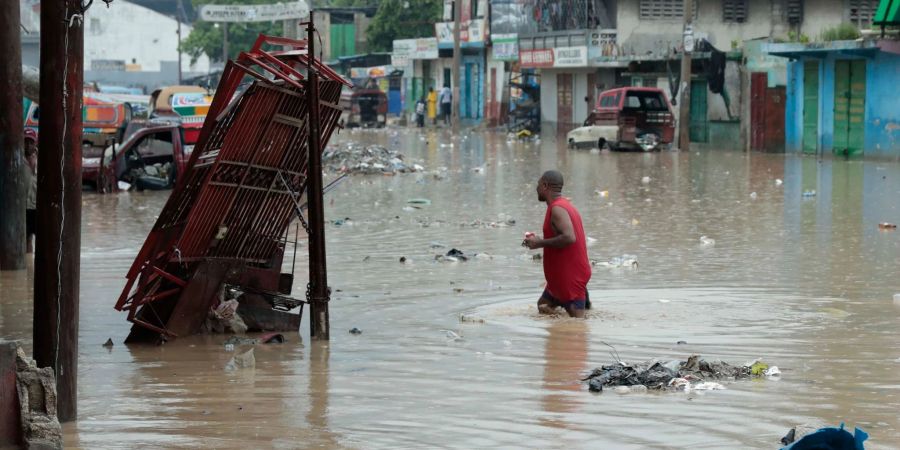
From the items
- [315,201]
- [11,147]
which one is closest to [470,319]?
[315,201]

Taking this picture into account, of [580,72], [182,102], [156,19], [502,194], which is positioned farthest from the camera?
[156,19]

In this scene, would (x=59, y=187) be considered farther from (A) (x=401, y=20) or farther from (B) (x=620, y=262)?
(A) (x=401, y=20)

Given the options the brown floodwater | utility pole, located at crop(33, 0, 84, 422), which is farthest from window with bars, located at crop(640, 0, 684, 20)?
utility pole, located at crop(33, 0, 84, 422)

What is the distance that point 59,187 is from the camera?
6.35 meters

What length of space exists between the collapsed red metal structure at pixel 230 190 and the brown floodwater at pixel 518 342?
32 centimetres

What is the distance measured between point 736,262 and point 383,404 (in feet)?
23.4

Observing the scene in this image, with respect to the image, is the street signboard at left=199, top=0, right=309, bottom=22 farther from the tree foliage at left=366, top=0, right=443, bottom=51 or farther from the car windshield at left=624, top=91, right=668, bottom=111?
the tree foliage at left=366, top=0, right=443, bottom=51

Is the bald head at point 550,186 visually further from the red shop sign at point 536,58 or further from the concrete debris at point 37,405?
the red shop sign at point 536,58

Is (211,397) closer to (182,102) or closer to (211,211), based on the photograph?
(211,211)

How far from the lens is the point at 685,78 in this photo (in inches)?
1382

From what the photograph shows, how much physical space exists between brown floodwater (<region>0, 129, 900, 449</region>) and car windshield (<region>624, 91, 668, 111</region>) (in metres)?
15.6

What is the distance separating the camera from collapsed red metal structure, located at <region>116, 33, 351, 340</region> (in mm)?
9047

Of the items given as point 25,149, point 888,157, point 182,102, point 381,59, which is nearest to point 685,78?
point 888,157

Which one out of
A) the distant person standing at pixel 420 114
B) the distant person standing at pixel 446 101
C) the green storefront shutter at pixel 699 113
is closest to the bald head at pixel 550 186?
the green storefront shutter at pixel 699 113
